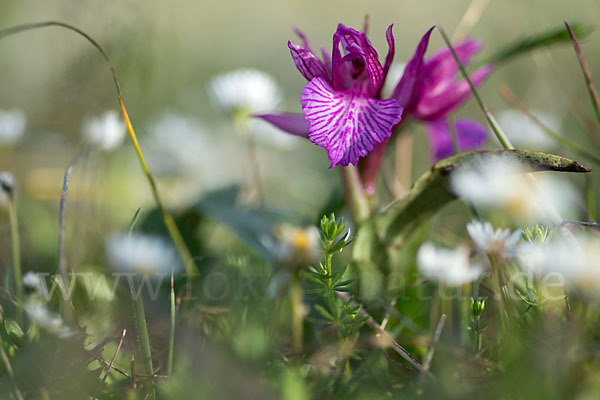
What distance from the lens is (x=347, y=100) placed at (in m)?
0.75

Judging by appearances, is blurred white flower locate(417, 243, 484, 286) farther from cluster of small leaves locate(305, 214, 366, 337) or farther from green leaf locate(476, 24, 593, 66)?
green leaf locate(476, 24, 593, 66)

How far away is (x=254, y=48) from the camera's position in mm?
3104

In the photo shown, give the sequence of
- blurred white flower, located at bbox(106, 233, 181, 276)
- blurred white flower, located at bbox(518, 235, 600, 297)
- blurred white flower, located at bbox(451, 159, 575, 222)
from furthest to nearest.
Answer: blurred white flower, located at bbox(106, 233, 181, 276) → blurred white flower, located at bbox(451, 159, 575, 222) → blurred white flower, located at bbox(518, 235, 600, 297)

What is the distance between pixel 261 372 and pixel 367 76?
44 cm

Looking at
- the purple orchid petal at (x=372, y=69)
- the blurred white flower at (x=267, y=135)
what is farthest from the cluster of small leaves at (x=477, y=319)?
the blurred white flower at (x=267, y=135)

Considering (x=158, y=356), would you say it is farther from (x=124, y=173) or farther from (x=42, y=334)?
(x=124, y=173)

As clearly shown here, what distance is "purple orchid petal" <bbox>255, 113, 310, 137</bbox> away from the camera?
0.82m

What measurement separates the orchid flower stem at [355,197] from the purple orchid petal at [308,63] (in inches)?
6.3

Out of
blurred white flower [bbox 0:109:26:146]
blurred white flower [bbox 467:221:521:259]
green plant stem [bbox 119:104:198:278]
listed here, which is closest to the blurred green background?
blurred white flower [bbox 0:109:26:146]

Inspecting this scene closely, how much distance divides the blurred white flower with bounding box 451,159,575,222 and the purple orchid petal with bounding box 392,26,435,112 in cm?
16

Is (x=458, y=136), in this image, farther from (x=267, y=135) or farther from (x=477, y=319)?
(x=267, y=135)

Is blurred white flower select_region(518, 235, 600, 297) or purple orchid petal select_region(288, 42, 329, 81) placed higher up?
purple orchid petal select_region(288, 42, 329, 81)

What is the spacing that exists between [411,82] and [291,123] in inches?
7.5

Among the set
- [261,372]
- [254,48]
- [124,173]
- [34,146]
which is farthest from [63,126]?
[254,48]
